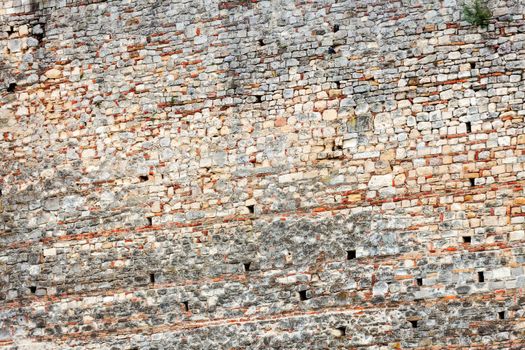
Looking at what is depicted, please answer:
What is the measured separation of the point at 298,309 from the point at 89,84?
3.97 m

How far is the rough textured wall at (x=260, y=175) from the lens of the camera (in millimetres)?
15250

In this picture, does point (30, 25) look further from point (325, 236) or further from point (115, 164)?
point (325, 236)

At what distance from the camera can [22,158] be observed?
55.5 feet

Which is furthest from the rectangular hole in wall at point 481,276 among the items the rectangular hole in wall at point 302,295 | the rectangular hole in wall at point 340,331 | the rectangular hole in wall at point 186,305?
the rectangular hole in wall at point 186,305

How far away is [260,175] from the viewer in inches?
629

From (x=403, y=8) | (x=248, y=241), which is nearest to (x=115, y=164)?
(x=248, y=241)

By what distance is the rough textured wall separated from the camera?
15250mm

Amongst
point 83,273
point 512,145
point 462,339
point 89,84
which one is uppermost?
point 89,84

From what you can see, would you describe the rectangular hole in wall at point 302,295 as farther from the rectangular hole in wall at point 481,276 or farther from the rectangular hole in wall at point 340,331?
the rectangular hole in wall at point 481,276

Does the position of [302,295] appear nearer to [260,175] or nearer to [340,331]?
[340,331]

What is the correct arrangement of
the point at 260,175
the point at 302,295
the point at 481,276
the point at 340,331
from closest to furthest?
the point at 481,276
the point at 340,331
the point at 302,295
the point at 260,175

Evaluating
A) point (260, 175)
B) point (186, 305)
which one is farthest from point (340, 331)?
point (260, 175)

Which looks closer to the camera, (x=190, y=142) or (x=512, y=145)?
(x=512, y=145)

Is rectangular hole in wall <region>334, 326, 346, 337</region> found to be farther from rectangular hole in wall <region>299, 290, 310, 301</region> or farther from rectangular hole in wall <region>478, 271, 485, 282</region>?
rectangular hole in wall <region>478, 271, 485, 282</region>
